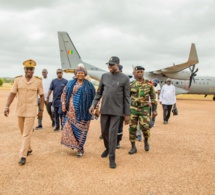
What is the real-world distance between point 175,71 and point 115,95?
69.6 ft

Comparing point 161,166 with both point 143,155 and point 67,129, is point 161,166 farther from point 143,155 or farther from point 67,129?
point 67,129

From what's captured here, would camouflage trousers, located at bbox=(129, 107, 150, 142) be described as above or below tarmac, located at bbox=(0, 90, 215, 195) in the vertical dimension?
above

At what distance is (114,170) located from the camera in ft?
13.8

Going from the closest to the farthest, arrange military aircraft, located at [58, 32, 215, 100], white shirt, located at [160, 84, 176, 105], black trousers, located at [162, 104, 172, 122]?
1. white shirt, located at [160, 84, 176, 105]
2. black trousers, located at [162, 104, 172, 122]
3. military aircraft, located at [58, 32, 215, 100]

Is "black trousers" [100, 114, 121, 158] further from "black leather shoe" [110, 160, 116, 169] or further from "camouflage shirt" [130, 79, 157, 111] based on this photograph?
"camouflage shirt" [130, 79, 157, 111]

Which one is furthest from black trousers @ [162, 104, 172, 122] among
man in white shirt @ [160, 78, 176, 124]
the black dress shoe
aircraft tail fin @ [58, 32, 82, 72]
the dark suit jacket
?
aircraft tail fin @ [58, 32, 82, 72]

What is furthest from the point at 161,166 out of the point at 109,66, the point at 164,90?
the point at 164,90

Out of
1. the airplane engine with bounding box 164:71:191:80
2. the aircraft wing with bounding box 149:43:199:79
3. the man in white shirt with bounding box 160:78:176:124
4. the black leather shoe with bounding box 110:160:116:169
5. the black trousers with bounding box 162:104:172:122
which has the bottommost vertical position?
the black leather shoe with bounding box 110:160:116:169

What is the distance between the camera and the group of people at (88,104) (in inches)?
174

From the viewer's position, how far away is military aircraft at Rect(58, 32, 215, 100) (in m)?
22.2

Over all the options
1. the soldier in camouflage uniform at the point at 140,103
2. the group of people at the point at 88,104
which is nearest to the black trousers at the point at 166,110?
the group of people at the point at 88,104

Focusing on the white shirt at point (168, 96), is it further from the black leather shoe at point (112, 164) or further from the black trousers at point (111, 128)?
the black leather shoe at point (112, 164)

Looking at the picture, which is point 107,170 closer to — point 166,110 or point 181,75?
point 166,110

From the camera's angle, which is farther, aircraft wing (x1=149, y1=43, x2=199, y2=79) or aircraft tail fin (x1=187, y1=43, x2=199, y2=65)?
aircraft wing (x1=149, y1=43, x2=199, y2=79)
